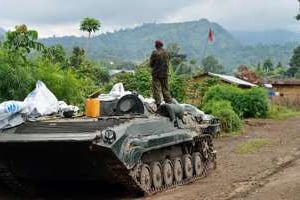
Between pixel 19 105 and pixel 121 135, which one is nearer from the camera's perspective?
pixel 121 135

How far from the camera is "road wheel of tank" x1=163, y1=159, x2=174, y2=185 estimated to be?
41.9 ft

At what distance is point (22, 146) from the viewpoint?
1087cm

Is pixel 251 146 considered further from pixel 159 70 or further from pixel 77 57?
pixel 77 57

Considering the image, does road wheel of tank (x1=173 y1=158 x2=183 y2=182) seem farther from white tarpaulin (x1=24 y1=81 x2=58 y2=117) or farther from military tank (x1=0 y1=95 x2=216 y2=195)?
white tarpaulin (x1=24 y1=81 x2=58 y2=117)

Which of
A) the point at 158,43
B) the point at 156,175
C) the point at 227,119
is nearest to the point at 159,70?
the point at 158,43

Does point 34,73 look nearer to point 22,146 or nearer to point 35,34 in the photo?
point 35,34

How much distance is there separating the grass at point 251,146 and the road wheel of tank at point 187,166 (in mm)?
5449

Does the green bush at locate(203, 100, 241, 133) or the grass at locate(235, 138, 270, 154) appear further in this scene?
the green bush at locate(203, 100, 241, 133)

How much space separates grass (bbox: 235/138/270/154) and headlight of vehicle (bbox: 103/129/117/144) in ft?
30.3

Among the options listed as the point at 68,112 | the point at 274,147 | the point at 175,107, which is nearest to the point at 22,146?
the point at 68,112

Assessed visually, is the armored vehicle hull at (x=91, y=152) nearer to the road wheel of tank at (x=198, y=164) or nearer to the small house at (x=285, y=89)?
the road wheel of tank at (x=198, y=164)

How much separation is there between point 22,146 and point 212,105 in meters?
19.0

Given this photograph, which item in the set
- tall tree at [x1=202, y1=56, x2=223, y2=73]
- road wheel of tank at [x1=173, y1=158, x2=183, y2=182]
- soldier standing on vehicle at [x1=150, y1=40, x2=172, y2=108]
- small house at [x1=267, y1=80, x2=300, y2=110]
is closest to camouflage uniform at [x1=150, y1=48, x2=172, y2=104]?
soldier standing on vehicle at [x1=150, y1=40, x2=172, y2=108]

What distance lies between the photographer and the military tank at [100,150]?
10664 millimetres
